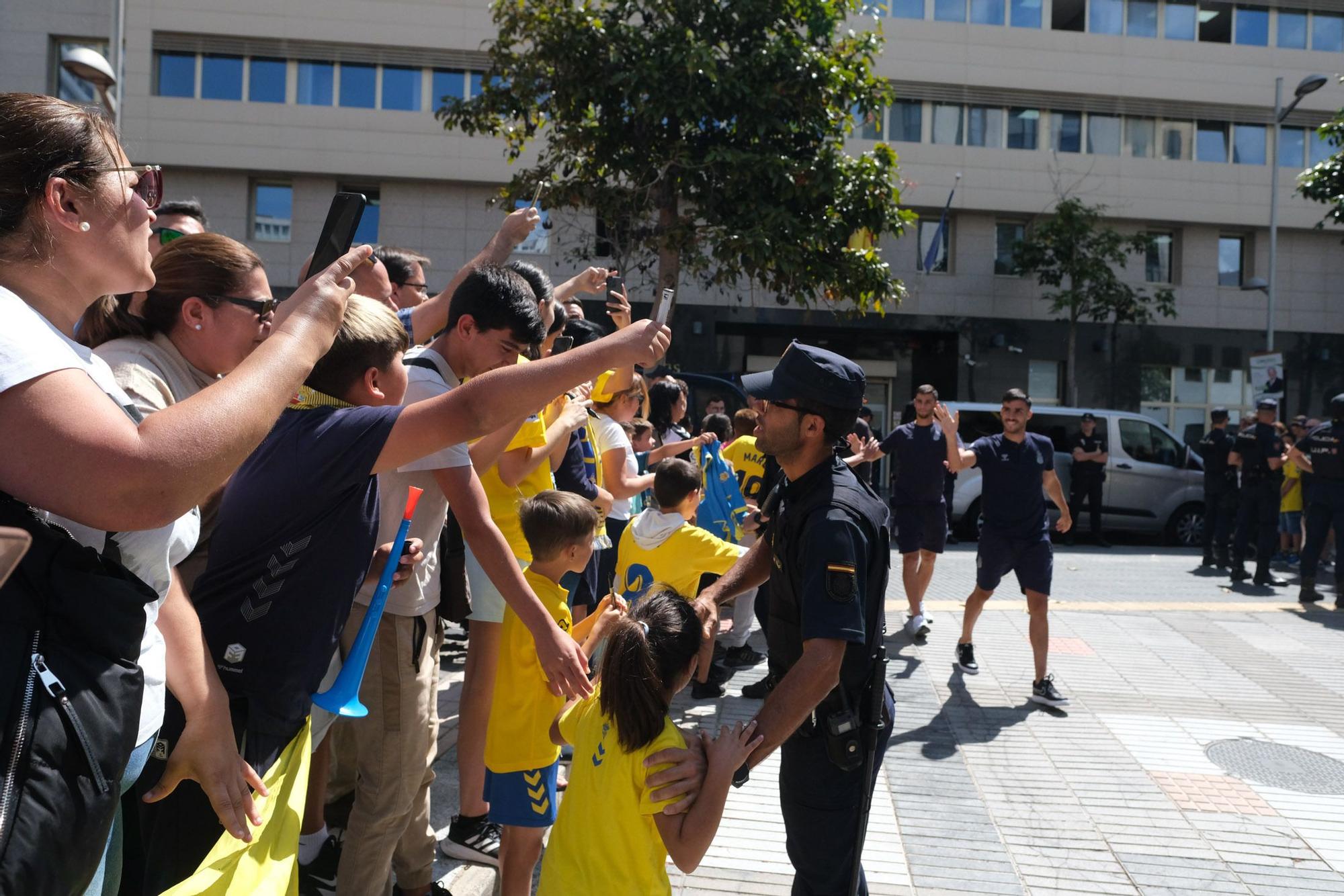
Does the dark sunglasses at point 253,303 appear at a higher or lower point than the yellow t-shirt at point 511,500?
higher

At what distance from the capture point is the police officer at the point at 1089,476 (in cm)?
1510

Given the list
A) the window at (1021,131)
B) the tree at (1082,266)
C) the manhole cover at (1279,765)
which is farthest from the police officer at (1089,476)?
the window at (1021,131)

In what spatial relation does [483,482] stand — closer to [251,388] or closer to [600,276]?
[600,276]

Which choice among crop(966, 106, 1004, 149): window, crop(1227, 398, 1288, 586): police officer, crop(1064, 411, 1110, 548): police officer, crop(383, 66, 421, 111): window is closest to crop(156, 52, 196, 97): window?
crop(383, 66, 421, 111): window

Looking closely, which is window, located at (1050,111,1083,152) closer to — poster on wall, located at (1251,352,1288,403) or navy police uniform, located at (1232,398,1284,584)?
poster on wall, located at (1251,352,1288,403)

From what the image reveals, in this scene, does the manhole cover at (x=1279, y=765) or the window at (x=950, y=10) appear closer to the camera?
the manhole cover at (x=1279, y=765)

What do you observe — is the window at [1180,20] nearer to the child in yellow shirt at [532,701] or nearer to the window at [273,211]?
the window at [273,211]

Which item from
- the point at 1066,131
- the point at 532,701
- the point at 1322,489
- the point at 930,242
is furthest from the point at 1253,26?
the point at 532,701

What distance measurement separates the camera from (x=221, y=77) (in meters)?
22.8

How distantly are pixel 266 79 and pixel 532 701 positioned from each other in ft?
77.6

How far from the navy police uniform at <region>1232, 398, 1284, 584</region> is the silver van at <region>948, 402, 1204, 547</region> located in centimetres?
312

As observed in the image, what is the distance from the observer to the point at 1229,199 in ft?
82.7

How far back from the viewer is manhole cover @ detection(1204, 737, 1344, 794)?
500 cm

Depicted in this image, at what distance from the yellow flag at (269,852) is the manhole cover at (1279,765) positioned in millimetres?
4963
